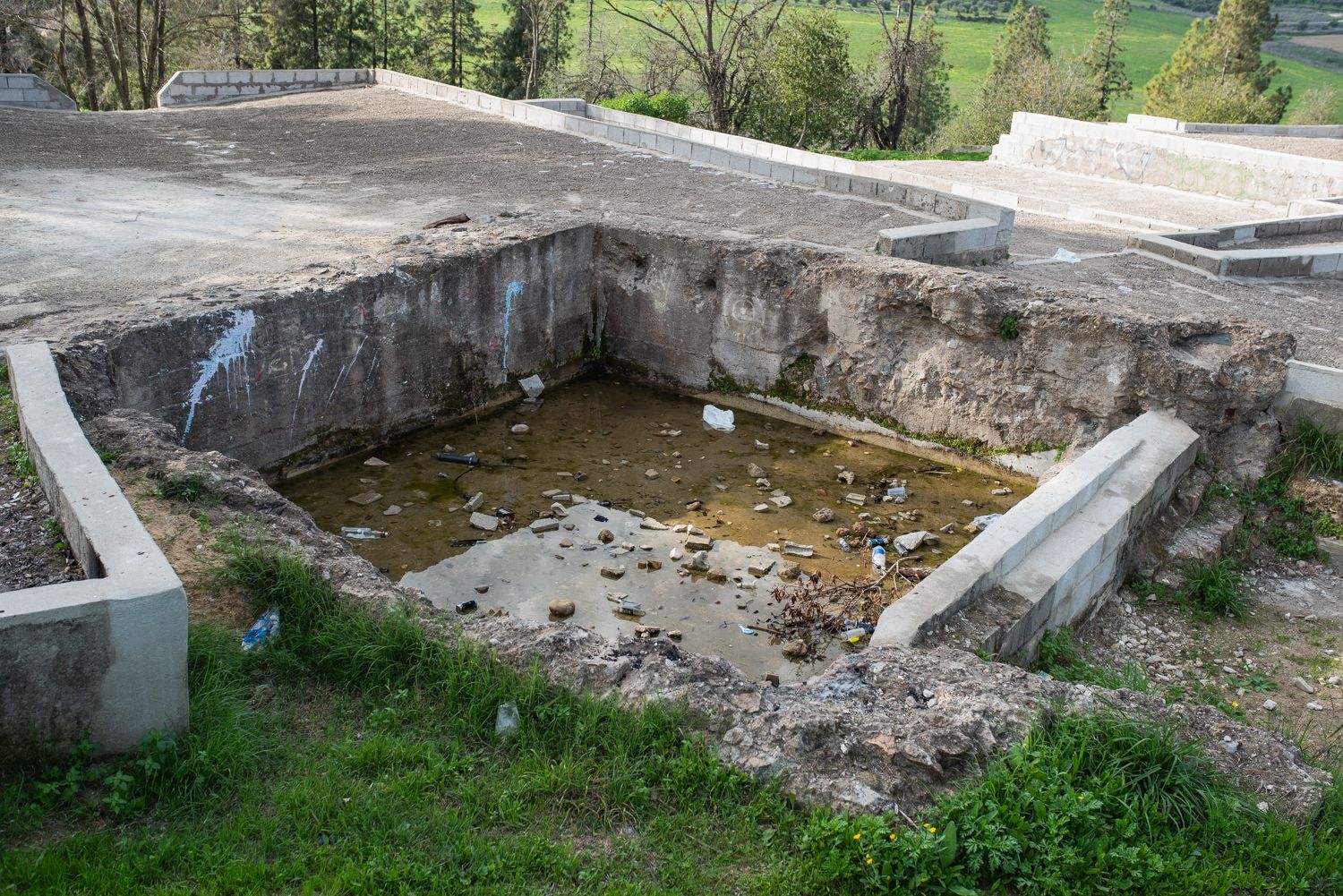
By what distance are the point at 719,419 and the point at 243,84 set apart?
38.9 feet

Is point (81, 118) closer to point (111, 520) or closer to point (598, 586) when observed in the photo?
point (598, 586)

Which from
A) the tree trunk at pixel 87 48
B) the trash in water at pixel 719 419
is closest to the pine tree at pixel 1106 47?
the tree trunk at pixel 87 48

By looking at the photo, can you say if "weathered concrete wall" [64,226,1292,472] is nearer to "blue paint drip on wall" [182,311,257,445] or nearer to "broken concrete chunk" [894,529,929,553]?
"blue paint drip on wall" [182,311,257,445]

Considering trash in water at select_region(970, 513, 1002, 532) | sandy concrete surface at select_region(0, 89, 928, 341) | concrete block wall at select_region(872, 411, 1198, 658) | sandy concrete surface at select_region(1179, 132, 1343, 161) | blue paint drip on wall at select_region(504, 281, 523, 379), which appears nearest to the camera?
concrete block wall at select_region(872, 411, 1198, 658)

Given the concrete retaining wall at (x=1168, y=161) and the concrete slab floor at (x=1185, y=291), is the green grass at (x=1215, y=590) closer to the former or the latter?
the concrete slab floor at (x=1185, y=291)

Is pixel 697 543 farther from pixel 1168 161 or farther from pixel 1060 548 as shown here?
pixel 1168 161

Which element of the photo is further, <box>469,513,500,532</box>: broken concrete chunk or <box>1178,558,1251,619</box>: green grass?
<box>469,513,500,532</box>: broken concrete chunk

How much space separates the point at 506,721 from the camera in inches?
166

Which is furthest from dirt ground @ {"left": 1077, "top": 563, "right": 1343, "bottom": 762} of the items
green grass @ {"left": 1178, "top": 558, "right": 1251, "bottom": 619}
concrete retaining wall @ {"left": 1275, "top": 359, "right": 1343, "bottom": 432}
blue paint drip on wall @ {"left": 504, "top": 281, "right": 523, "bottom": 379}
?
blue paint drip on wall @ {"left": 504, "top": 281, "right": 523, "bottom": 379}

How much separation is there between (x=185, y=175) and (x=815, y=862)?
11.3 meters

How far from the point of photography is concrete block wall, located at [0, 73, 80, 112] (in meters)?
15.7

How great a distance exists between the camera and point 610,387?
437 inches

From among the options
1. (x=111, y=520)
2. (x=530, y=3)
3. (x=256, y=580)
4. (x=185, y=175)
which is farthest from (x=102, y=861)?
(x=530, y=3)

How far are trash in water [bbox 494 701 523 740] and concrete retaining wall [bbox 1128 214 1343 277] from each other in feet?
32.7
